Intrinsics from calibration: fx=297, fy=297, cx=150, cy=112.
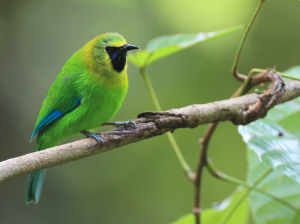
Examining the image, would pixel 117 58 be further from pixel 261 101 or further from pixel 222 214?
pixel 222 214

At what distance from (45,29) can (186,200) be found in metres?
4.03

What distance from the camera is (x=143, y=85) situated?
204 inches

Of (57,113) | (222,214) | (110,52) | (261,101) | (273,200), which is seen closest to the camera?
(261,101)

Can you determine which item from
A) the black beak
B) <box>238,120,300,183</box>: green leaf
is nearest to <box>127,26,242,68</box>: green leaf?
the black beak

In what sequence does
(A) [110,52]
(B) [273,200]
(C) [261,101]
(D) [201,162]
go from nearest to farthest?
(C) [261,101] → (D) [201,162] → (B) [273,200] → (A) [110,52]

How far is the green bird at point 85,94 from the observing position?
2244 mm

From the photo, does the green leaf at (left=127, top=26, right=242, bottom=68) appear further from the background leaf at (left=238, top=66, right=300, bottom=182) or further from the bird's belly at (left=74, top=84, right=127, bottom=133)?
the background leaf at (left=238, top=66, right=300, bottom=182)

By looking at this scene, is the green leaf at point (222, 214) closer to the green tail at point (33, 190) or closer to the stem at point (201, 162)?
the stem at point (201, 162)

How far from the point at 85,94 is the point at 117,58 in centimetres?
42

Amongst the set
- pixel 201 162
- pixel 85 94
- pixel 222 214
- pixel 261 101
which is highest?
pixel 85 94

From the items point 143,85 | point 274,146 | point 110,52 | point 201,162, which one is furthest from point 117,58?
point 143,85

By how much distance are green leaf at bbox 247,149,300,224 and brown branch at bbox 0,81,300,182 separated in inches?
22.7

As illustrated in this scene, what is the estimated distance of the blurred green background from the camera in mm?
5047

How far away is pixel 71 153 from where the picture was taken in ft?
4.43
